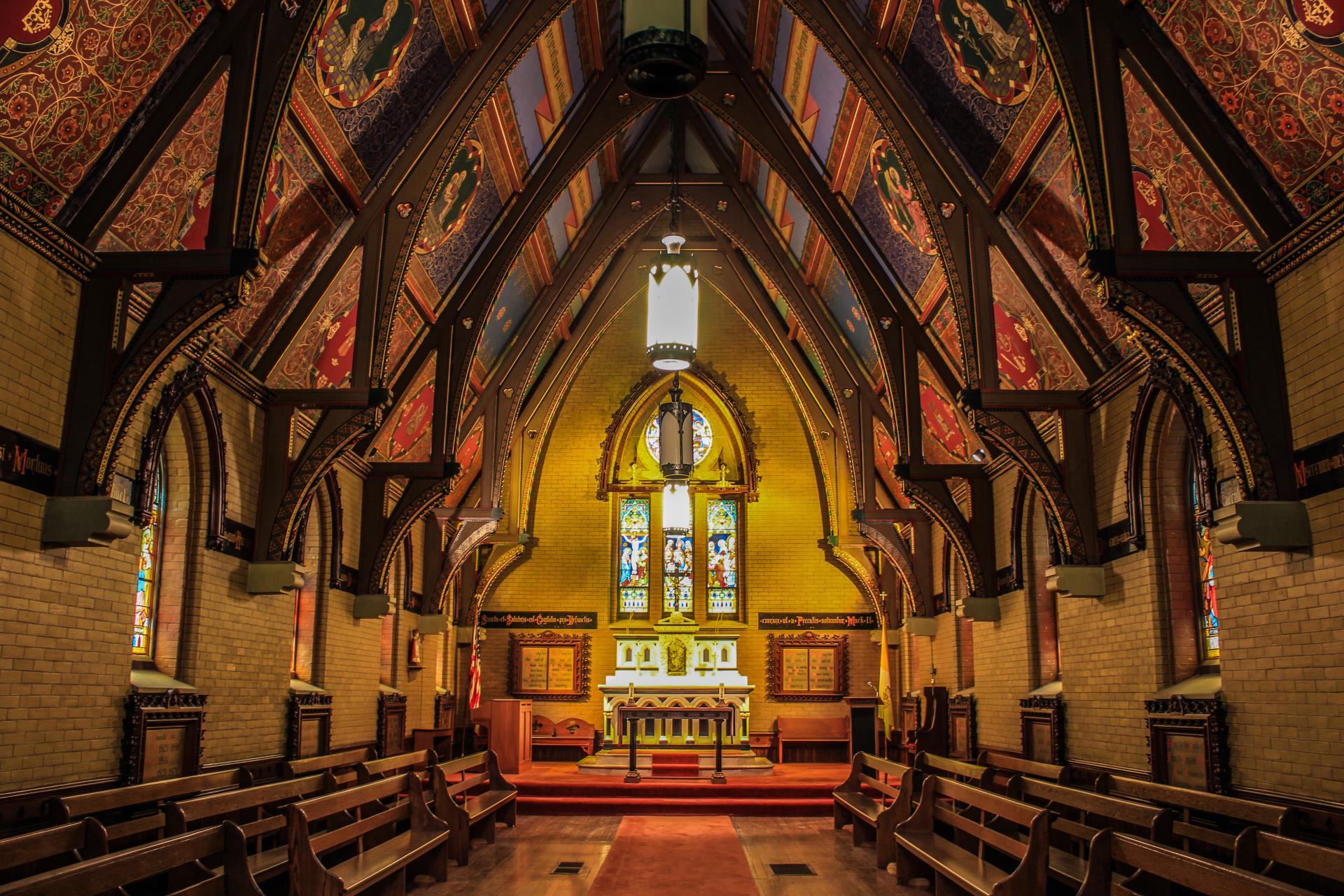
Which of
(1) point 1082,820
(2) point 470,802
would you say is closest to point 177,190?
(2) point 470,802

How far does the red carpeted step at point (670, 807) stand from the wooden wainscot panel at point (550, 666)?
6145 mm

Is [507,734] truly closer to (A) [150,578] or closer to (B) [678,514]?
(B) [678,514]

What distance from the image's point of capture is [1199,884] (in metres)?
4.12

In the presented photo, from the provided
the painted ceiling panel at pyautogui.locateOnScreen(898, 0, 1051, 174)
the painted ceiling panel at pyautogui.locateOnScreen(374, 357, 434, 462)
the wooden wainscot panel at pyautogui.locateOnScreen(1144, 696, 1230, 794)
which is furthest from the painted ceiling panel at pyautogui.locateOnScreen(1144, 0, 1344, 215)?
the painted ceiling panel at pyautogui.locateOnScreen(374, 357, 434, 462)

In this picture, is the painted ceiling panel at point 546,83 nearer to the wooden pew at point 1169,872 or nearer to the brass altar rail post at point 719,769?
the brass altar rail post at point 719,769

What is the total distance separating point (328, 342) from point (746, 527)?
10.5m

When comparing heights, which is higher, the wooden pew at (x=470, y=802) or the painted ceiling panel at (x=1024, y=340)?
the painted ceiling panel at (x=1024, y=340)

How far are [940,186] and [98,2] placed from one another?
6.78 meters

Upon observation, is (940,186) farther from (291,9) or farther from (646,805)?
(646,805)

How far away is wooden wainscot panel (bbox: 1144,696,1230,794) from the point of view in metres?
7.80

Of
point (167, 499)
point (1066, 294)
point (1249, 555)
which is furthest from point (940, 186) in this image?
point (167, 499)

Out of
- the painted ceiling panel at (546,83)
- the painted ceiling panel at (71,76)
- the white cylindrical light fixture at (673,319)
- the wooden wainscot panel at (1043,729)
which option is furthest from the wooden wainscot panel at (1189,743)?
the painted ceiling panel at (546,83)

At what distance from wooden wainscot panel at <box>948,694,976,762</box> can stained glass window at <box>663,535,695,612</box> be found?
630cm

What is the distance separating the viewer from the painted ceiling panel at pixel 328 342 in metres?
10.8
